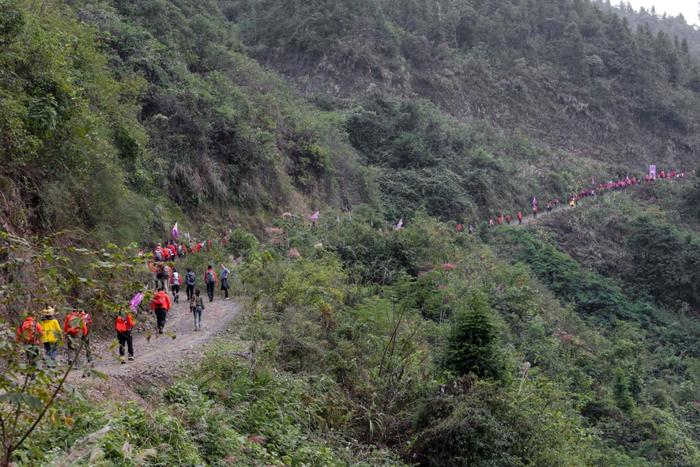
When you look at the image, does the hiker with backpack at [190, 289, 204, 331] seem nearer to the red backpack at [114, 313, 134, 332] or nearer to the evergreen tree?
the red backpack at [114, 313, 134, 332]

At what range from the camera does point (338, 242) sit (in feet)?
72.0

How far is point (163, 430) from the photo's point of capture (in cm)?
733

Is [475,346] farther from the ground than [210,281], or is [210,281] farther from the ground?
[210,281]

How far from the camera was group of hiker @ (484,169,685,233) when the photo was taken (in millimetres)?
38953

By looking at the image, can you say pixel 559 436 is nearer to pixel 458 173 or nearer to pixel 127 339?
pixel 127 339

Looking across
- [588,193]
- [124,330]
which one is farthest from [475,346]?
[588,193]

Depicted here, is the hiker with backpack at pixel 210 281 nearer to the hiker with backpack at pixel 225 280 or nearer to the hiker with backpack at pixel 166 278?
the hiker with backpack at pixel 225 280

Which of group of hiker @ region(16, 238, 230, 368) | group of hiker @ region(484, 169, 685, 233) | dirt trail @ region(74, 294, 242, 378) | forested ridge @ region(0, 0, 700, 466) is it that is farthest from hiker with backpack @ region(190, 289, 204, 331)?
group of hiker @ region(484, 169, 685, 233)

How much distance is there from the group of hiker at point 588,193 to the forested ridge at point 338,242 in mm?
691

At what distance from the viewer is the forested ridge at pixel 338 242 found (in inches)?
363

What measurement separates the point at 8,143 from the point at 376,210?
21.4 m

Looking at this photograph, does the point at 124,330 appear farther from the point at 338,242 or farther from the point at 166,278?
the point at 338,242

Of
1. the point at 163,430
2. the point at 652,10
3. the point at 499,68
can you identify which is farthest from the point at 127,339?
the point at 652,10

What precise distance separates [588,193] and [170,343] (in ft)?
129
